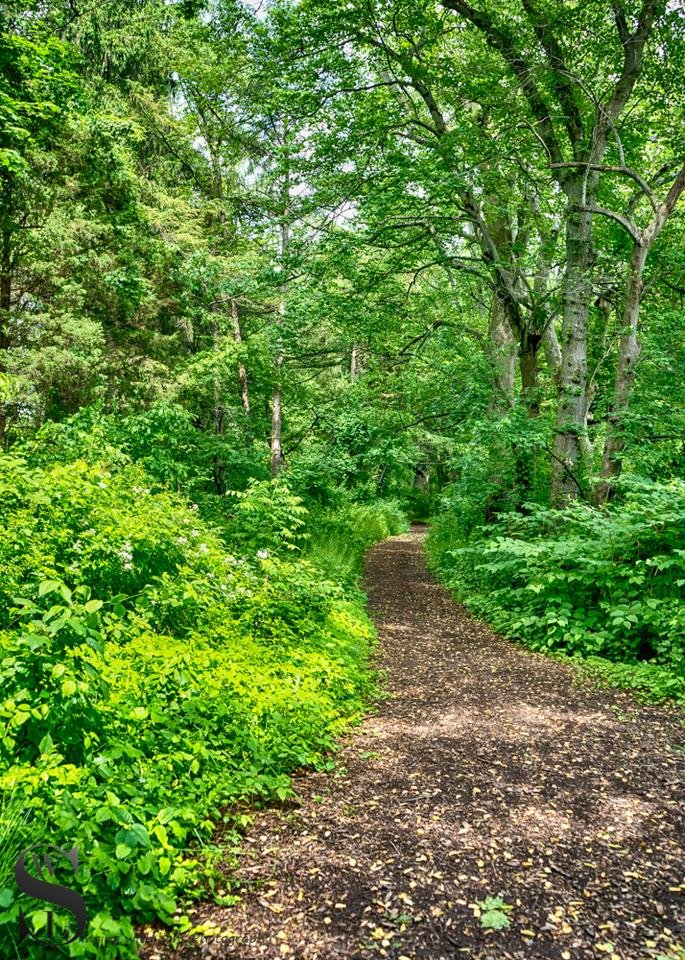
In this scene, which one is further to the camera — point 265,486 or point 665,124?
point 665,124

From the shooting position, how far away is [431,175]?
8.80 metres

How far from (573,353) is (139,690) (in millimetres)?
8170

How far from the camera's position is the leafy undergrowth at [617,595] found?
5605mm

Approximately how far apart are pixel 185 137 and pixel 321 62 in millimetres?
7245

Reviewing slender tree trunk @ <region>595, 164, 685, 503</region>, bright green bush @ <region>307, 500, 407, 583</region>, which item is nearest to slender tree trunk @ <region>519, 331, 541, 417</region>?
slender tree trunk @ <region>595, 164, 685, 503</region>

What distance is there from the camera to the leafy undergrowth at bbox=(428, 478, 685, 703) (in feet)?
18.4

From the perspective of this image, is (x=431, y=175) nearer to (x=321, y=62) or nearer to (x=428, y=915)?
(x=321, y=62)

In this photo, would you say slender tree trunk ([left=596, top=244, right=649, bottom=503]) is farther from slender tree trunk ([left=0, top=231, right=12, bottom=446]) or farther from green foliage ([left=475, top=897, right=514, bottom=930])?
slender tree trunk ([left=0, top=231, right=12, bottom=446])

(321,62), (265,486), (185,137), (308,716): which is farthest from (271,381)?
(308,716)

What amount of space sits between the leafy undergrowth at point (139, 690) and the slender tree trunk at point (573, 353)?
465 cm

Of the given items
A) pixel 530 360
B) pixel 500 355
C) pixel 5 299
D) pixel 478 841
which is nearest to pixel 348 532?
pixel 500 355

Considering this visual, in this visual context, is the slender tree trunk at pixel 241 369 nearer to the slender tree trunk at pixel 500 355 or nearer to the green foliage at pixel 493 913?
the slender tree trunk at pixel 500 355

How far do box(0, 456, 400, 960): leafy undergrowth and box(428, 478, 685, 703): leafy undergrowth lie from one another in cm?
233

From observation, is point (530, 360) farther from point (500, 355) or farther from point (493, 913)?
point (493, 913)
